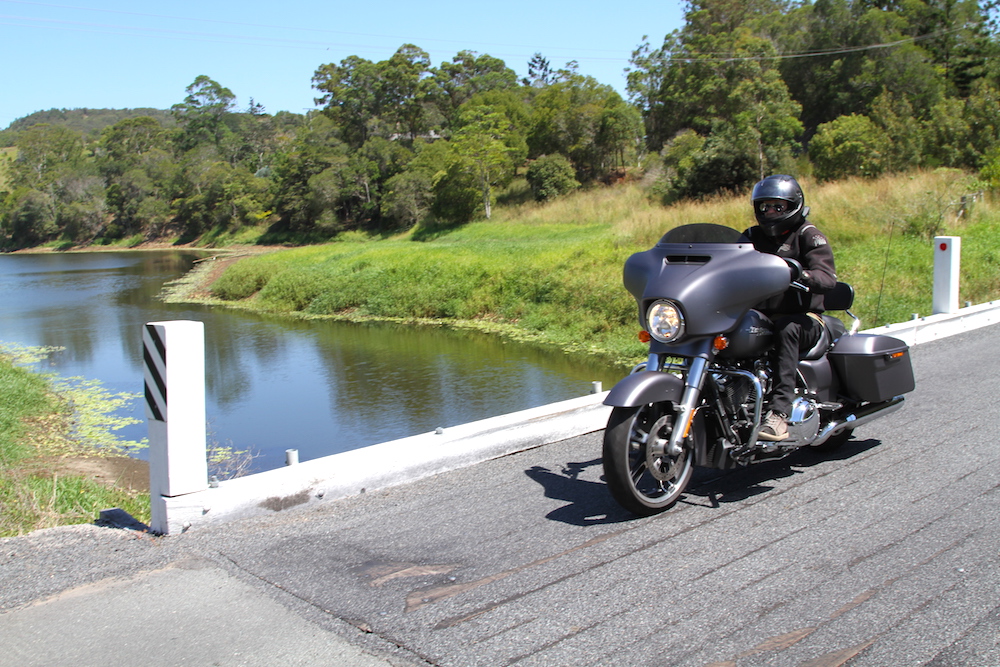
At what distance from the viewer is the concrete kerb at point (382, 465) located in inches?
179

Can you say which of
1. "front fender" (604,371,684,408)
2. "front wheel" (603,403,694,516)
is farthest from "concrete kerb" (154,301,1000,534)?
"front fender" (604,371,684,408)

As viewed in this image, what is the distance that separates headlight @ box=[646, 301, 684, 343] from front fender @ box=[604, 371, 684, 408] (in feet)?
0.71

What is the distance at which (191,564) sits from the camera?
405 cm

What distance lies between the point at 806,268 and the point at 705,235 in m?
0.93

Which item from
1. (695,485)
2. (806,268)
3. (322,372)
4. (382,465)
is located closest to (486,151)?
(322,372)

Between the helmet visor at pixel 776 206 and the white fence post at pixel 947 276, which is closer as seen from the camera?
the helmet visor at pixel 776 206

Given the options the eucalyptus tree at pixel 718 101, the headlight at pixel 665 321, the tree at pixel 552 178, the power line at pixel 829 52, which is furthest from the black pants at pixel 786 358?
the power line at pixel 829 52

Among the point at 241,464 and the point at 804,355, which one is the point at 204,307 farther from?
the point at 804,355

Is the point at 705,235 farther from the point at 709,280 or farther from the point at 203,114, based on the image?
the point at 203,114

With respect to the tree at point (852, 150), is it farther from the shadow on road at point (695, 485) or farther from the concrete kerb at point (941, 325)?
the shadow on road at point (695, 485)

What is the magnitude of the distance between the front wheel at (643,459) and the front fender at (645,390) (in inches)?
3.6

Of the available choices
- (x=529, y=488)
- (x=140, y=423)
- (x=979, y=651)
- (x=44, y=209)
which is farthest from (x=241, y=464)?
(x=44, y=209)

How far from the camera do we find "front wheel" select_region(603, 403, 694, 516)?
4348mm

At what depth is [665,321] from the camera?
14.8ft
